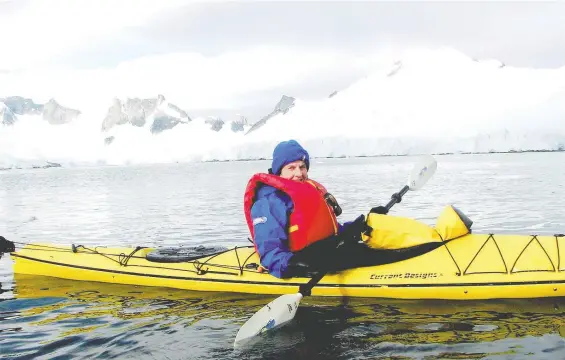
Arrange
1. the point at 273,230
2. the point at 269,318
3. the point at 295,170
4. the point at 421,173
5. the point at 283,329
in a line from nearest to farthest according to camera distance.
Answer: the point at 269,318 < the point at 283,329 < the point at 273,230 < the point at 295,170 < the point at 421,173

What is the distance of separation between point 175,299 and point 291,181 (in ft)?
7.31

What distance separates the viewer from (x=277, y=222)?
6258 mm

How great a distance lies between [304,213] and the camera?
6258 mm

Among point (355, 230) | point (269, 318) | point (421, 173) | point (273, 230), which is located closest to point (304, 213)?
point (273, 230)

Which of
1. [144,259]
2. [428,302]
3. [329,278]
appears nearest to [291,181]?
[329,278]

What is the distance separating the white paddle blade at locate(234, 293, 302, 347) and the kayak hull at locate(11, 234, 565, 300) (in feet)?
2.52

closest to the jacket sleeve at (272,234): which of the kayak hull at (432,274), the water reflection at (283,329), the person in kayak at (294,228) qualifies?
the person in kayak at (294,228)

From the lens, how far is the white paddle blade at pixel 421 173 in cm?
852

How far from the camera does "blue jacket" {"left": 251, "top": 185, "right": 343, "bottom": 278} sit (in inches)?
246

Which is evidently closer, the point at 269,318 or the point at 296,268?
the point at 269,318

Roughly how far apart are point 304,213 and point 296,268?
24.4 inches

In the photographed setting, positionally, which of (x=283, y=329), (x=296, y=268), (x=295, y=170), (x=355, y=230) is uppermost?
(x=295, y=170)

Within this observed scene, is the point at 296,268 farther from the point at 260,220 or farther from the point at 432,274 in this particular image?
the point at 432,274

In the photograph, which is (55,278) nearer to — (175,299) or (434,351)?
(175,299)
